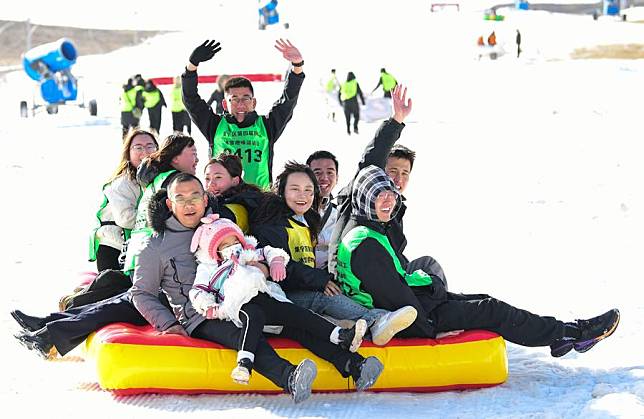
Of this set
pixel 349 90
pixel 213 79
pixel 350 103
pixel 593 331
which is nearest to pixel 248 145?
pixel 593 331

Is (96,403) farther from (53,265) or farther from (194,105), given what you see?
(53,265)

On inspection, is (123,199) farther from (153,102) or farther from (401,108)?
(153,102)

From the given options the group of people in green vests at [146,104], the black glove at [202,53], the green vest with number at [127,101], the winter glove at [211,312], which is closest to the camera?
the winter glove at [211,312]

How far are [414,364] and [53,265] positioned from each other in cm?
436

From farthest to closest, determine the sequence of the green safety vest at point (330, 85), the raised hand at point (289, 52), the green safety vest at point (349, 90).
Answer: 1. the green safety vest at point (330, 85)
2. the green safety vest at point (349, 90)
3. the raised hand at point (289, 52)

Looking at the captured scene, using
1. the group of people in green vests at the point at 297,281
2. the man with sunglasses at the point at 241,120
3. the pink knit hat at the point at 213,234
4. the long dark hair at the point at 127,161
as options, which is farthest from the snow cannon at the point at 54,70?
the pink knit hat at the point at 213,234

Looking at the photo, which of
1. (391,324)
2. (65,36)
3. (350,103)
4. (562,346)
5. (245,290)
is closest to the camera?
(245,290)

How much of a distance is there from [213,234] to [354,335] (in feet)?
2.81

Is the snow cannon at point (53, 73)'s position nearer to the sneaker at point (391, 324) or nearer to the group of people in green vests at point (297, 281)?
the group of people in green vests at point (297, 281)

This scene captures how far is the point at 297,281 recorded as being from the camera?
16.7 feet

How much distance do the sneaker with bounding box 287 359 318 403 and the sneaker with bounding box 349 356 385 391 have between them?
0.30 m

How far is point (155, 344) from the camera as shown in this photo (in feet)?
15.7

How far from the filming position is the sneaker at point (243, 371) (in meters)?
4.47

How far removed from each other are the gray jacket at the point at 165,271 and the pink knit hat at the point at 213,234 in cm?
13
